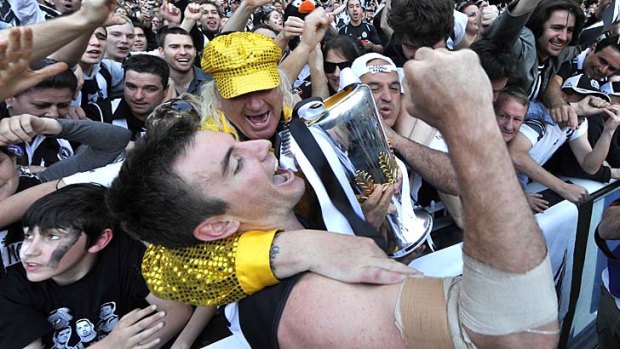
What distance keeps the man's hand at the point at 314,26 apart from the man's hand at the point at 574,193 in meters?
1.58

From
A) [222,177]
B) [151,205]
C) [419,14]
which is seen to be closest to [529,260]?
[222,177]

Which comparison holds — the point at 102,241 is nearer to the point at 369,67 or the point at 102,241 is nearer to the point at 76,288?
the point at 76,288

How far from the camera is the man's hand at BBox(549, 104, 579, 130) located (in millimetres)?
2953

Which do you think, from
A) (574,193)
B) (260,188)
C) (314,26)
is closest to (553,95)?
(574,193)

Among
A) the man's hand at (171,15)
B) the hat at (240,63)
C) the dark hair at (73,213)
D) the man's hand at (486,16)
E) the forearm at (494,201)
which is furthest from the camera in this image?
the man's hand at (171,15)

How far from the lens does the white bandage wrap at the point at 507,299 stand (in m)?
0.81

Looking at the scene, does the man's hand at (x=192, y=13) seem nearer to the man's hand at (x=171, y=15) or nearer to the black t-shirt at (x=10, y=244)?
the man's hand at (x=171, y=15)

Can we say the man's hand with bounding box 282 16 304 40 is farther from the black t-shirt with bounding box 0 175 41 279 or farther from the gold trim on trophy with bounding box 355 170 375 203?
the black t-shirt with bounding box 0 175 41 279

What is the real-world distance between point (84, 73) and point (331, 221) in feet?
9.16

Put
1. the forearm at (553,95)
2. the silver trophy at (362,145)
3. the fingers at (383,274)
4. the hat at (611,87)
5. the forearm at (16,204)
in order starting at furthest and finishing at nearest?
1. the hat at (611,87)
2. the forearm at (553,95)
3. the forearm at (16,204)
4. the silver trophy at (362,145)
5. the fingers at (383,274)

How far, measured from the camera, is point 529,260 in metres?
0.81

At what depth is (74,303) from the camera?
1697 millimetres

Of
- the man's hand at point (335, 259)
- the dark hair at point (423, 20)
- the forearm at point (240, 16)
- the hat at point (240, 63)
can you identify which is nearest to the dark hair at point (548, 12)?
the dark hair at point (423, 20)

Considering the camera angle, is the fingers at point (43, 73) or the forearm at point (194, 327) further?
the forearm at point (194, 327)
